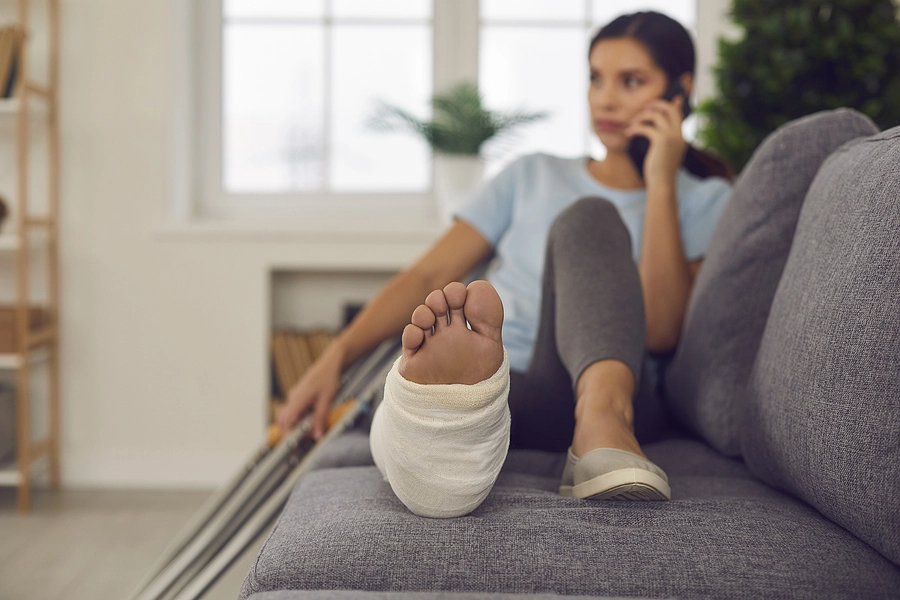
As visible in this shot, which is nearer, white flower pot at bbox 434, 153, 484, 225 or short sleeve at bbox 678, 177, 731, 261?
short sleeve at bbox 678, 177, 731, 261

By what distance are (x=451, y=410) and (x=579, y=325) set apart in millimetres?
347

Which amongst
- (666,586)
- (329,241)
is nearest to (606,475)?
(666,586)

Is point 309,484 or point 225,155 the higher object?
point 225,155

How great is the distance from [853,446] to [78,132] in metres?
2.43

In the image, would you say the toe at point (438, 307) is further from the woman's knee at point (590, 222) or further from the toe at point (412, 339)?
the woman's knee at point (590, 222)

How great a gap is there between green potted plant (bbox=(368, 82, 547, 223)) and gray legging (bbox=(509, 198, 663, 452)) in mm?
1320

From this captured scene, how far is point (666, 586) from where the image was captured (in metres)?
0.66

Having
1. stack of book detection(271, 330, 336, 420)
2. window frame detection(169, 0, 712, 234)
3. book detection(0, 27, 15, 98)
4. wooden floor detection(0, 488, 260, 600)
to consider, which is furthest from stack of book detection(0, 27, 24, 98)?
wooden floor detection(0, 488, 260, 600)

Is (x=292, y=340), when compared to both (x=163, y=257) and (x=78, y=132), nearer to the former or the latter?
(x=163, y=257)

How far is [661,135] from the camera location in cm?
144

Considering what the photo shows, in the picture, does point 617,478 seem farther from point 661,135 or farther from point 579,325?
point 661,135

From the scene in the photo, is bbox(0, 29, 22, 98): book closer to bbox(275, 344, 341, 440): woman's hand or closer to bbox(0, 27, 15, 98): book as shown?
bbox(0, 27, 15, 98): book

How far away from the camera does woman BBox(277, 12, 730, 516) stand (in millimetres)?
752

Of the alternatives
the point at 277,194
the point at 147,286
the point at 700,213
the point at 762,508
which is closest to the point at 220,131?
the point at 277,194
